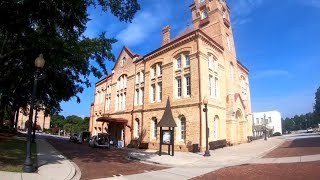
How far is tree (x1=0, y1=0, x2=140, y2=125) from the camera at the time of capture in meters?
12.9

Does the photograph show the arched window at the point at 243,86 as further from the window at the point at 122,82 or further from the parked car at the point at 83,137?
the parked car at the point at 83,137

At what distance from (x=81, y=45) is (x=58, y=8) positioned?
917cm

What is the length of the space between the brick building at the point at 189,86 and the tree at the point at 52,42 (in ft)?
24.6

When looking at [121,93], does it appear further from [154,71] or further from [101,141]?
[101,141]

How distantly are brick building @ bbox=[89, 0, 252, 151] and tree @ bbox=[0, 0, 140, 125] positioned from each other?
7485mm

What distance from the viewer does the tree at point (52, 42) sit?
12.9 meters

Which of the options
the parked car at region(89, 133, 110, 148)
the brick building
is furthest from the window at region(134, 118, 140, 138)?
the parked car at region(89, 133, 110, 148)

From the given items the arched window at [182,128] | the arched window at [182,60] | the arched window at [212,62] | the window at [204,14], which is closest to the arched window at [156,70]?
the arched window at [182,60]

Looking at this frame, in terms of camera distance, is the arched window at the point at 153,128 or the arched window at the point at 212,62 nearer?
the arched window at the point at 212,62

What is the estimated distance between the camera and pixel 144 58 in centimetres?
3400

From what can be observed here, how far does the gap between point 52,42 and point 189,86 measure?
13.9m

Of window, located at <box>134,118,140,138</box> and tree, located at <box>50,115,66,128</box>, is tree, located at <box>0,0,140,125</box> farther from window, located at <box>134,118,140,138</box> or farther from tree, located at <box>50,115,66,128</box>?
tree, located at <box>50,115,66,128</box>

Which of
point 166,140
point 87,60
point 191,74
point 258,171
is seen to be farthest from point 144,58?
point 258,171

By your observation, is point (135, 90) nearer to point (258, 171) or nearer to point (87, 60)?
point (87, 60)
